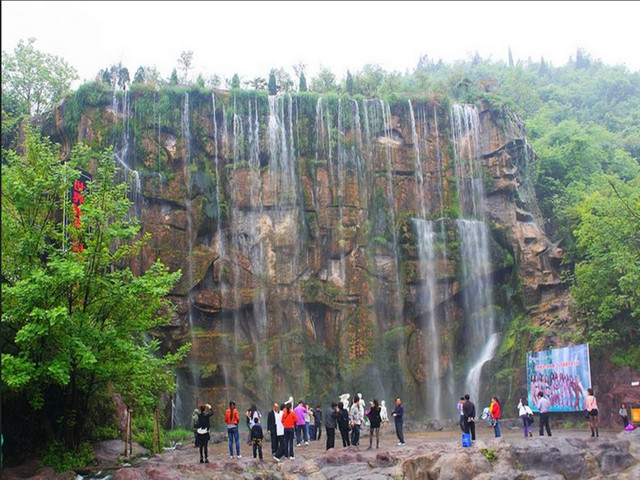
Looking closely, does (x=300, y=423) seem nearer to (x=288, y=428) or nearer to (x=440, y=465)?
(x=288, y=428)

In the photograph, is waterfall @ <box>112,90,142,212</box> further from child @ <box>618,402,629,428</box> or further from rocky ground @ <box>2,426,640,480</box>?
child @ <box>618,402,629,428</box>

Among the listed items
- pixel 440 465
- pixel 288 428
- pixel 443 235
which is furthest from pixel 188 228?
pixel 440 465

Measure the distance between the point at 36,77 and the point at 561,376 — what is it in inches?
1491

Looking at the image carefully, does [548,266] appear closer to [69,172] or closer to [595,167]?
[595,167]

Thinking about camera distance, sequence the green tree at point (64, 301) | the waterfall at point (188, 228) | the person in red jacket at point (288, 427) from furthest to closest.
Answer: the waterfall at point (188, 228), the person in red jacket at point (288, 427), the green tree at point (64, 301)

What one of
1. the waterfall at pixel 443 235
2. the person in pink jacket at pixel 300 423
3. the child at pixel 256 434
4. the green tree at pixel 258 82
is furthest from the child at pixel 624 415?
the green tree at pixel 258 82

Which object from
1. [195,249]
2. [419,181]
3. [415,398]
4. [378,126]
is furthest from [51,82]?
[415,398]

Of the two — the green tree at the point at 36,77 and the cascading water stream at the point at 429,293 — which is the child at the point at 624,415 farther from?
the green tree at the point at 36,77

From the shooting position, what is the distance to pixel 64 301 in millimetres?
14898

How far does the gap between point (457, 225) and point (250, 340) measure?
1206 centimetres

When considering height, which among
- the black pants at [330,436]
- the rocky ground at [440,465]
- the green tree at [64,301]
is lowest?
the rocky ground at [440,465]

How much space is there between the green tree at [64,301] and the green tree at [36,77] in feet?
103

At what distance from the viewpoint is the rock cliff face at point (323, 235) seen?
3183 centimetres

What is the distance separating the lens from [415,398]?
32.2 meters
